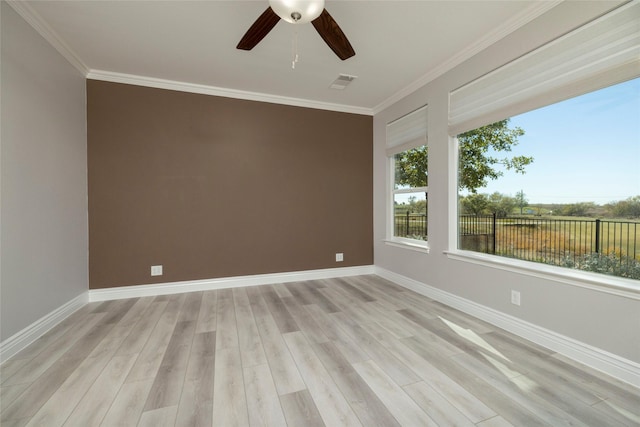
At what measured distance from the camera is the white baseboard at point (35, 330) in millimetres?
1966

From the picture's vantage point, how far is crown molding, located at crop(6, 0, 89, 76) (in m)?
2.11

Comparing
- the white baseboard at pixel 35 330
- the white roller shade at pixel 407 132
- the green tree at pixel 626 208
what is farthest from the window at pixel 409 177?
the white baseboard at pixel 35 330

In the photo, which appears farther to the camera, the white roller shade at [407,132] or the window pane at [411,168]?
the window pane at [411,168]

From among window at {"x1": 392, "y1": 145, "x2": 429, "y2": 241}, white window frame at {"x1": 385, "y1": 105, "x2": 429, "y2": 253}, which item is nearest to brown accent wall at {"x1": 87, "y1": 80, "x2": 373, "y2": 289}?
white window frame at {"x1": 385, "y1": 105, "x2": 429, "y2": 253}

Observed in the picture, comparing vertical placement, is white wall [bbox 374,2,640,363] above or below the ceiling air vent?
below

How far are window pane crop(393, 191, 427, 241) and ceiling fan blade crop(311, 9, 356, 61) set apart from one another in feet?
6.91

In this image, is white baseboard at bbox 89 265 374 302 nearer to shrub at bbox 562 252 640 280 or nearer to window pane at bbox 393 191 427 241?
window pane at bbox 393 191 427 241

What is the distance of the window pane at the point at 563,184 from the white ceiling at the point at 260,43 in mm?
→ 867

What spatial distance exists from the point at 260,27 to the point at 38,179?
236 centimetres

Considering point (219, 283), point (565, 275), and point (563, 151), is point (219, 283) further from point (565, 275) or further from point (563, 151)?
point (563, 151)

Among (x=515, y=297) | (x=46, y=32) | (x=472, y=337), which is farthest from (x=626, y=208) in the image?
(x=46, y=32)

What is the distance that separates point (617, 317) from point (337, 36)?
269cm

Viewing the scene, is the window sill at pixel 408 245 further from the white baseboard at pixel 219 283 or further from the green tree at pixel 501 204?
the green tree at pixel 501 204

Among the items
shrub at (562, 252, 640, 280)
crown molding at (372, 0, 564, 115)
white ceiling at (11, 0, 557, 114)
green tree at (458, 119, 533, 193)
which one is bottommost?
shrub at (562, 252, 640, 280)
